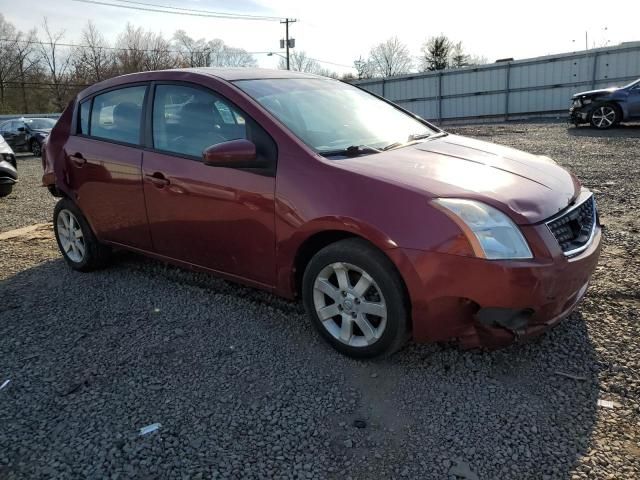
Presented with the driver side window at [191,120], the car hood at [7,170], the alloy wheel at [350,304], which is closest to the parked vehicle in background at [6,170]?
the car hood at [7,170]

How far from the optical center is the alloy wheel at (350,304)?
9.54 ft

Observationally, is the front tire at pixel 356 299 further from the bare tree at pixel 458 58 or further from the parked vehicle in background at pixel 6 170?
the bare tree at pixel 458 58

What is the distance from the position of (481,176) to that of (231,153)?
146 cm

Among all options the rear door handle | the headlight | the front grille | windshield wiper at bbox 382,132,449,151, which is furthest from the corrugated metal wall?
the rear door handle

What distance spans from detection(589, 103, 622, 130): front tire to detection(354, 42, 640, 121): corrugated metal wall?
635cm

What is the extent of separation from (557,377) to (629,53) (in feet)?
65.8

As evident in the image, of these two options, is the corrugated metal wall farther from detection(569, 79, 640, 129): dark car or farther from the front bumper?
the front bumper

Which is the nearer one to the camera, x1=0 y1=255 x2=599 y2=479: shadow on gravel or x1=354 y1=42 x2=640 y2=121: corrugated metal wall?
x1=0 y1=255 x2=599 y2=479: shadow on gravel

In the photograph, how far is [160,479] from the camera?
2221mm

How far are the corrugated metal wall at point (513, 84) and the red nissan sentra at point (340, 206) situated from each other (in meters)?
18.6

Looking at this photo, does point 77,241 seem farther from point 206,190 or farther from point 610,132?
point 610,132

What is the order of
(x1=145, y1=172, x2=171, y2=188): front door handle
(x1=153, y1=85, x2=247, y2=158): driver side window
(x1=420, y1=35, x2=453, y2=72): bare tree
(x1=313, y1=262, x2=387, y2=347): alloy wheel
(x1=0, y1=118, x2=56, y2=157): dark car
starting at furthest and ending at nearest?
(x1=420, y1=35, x2=453, y2=72): bare tree, (x1=0, y1=118, x2=56, y2=157): dark car, (x1=145, y1=172, x2=171, y2=188): front door handle, (x1=153, y1=85, x2=247, y2=158): driver side window, (x1=313, y1=262, x2=387, y2=347): alloy wheel

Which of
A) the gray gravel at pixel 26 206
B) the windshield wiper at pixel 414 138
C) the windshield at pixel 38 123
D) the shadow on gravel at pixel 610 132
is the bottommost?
the gray gravel at pixel 26 206

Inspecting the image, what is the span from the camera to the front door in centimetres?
327
